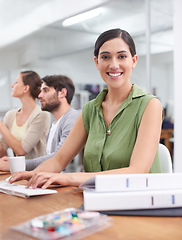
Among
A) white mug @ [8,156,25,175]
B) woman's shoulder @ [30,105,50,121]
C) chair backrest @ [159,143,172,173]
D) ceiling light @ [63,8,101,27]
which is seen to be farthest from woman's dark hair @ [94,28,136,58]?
ceiling light @ [63,8,101,27]

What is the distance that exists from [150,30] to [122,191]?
3.10 metres

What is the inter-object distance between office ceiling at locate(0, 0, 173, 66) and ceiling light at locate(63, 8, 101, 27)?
2.0 inches

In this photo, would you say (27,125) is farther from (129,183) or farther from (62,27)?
(62,27)

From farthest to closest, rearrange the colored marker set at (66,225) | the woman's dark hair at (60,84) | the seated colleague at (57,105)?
the woman's dark hair at (60,84), the seated colleague at (57,105), the colored marker set at (66,225)

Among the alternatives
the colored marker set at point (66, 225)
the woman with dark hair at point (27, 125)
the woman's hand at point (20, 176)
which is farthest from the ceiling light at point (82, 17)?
the colored marker set at point (66, 225)

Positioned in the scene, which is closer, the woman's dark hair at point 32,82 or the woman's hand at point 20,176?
the woman's hand at point 20,176

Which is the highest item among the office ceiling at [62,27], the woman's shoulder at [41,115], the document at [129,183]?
the office ceiling at [62,27]

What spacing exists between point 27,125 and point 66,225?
2.15 meters

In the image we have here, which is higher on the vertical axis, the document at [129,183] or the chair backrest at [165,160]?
the document at [129,183]

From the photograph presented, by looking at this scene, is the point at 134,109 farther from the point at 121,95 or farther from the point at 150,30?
the point at 150,30

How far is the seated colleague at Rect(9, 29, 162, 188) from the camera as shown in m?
1.44

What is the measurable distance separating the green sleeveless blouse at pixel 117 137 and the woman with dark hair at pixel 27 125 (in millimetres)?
1097

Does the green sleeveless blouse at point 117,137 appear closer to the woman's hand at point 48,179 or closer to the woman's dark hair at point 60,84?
the woman's hand at point 48,179

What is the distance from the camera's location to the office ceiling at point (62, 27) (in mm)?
3641
